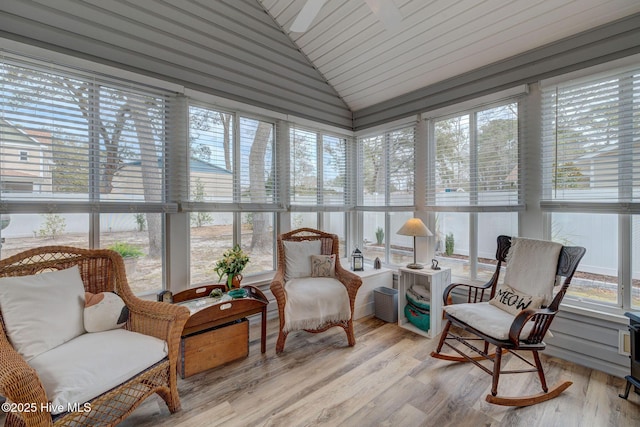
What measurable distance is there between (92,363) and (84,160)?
167 cm

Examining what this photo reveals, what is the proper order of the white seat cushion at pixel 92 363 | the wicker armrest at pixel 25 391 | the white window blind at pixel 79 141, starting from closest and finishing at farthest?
the wicker armrest at pixel 25 391
the white seat cushion at pixel 92 363
the white window blind at pixel 79 141

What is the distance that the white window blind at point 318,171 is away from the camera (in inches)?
148

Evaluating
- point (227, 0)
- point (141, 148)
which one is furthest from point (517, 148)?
point (141, 148)

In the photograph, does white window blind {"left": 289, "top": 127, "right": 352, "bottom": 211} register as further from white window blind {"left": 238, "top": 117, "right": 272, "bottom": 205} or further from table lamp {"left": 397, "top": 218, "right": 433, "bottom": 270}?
table lamp {"left": 397, "top": 218, "right": 433, "bottom": 270}

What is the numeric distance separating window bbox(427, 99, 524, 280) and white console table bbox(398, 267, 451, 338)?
38 cm

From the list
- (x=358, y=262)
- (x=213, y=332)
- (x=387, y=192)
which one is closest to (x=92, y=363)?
(x=213, y=332)

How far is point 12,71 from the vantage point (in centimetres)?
204

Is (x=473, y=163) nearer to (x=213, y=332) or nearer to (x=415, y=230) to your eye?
(x=415, y=230)

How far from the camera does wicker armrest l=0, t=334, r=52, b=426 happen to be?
4.00 ft

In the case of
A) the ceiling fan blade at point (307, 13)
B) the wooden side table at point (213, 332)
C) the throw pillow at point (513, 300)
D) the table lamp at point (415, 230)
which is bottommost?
the wooden side table at point (213, 332)

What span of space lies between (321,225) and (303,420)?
102 inches

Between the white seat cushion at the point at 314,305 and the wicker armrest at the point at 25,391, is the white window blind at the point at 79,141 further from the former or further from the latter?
the white seat cushion at the point at 314,305

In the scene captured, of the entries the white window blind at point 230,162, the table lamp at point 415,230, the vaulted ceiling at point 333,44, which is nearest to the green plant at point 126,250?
the white window blind at point 230,162

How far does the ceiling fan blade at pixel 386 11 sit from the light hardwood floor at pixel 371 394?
8.93 feet
